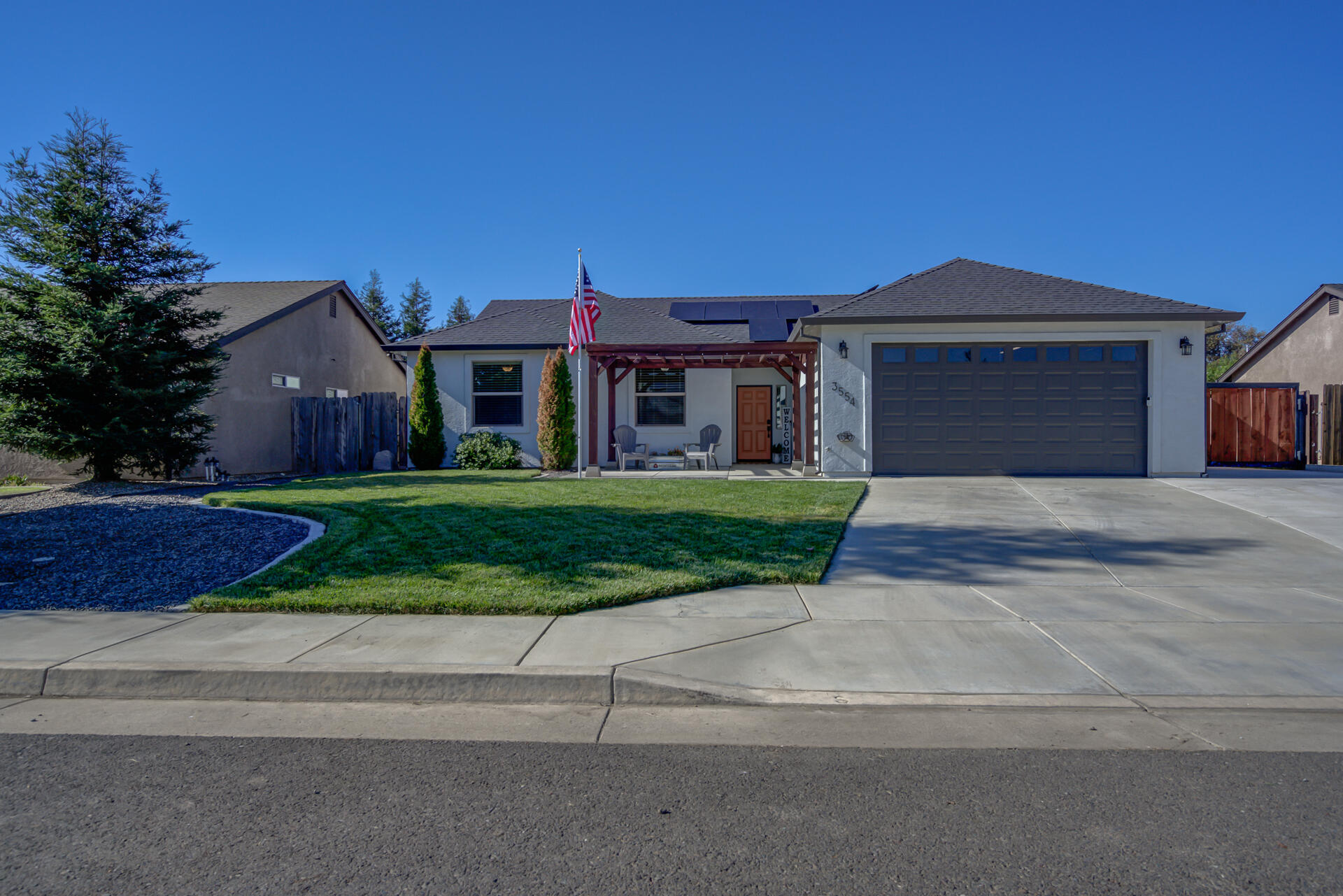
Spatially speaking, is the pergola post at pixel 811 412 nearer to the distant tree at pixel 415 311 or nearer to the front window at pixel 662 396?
the front window at pixel 662 396

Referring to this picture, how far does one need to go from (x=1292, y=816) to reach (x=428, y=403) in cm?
1778

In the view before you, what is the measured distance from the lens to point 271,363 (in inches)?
738

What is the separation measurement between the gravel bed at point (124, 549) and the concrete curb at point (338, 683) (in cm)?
174

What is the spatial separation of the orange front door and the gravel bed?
42.2 ft

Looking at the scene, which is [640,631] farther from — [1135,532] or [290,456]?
[290,456]

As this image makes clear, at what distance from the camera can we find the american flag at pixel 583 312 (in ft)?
51.0

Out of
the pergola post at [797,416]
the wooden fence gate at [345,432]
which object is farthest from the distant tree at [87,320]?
the pergola post at [797,416]

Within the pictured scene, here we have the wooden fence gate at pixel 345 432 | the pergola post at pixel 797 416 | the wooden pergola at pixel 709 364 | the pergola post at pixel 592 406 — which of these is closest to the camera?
the wooden pergola at pixel 709 364

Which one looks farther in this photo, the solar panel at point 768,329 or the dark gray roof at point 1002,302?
the solar panel at point 768,329

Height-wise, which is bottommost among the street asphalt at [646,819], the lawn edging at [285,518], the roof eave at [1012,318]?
the street asphalt at [646,819]

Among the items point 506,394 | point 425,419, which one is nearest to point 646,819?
point 425,419

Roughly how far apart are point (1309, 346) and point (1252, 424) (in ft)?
25.5

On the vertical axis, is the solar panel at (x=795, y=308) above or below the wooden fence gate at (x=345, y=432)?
above

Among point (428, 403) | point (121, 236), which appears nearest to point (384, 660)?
point (121, 236)
